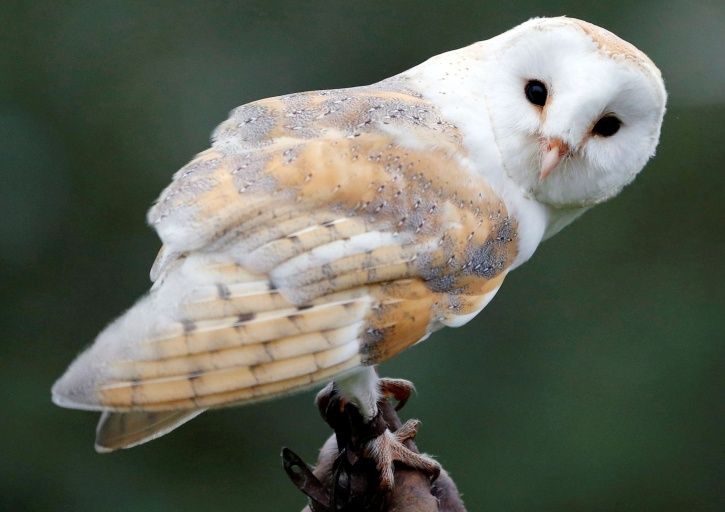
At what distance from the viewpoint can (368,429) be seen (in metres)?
2.12

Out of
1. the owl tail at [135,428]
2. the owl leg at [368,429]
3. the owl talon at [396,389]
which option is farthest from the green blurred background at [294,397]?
the owl tail at [135,428]

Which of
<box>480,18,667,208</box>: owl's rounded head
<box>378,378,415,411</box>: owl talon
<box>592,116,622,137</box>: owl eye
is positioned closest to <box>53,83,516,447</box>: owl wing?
<box>480,18,667,208</box>: owl's rounded head

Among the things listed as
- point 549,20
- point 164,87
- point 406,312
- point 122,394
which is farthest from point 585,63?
point 164,87

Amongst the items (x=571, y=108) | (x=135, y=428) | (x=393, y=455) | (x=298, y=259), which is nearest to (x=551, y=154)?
(x=571, y=108)

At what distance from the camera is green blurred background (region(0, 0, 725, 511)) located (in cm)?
387

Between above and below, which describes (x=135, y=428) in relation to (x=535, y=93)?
below

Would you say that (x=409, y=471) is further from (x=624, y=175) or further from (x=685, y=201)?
(x=685, y=201)

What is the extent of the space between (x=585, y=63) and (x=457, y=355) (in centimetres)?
191

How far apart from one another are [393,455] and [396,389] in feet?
0.92

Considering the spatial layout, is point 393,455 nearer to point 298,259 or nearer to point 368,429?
point 368,429

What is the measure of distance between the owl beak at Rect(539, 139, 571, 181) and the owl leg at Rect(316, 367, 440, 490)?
1.56 ft

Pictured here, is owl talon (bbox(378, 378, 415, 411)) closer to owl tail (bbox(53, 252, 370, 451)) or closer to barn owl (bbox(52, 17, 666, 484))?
barn owl (bbox(52, 17, 666, 484))

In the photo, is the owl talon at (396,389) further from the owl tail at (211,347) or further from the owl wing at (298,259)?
the owl tail at (211,347)

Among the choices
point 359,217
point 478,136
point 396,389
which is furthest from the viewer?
point 396,389
